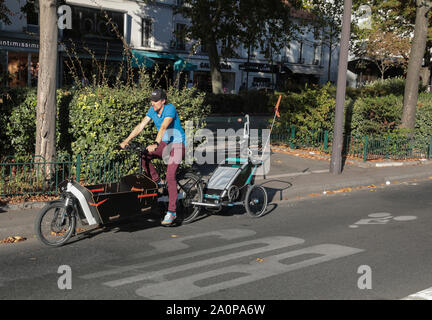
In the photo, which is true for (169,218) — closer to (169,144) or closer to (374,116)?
(169,144)

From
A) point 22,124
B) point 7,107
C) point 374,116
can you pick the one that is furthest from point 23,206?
point 374,116

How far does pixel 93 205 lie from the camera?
648 cm

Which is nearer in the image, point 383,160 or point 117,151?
point 117,151

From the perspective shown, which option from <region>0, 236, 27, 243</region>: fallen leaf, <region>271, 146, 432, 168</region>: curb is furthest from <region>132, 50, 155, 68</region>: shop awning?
<region>0, 236, 27, 243</region>: fallen leaf

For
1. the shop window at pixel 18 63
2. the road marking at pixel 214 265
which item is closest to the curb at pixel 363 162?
→ the road marking at pixel 214 265

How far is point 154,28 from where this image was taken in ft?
122

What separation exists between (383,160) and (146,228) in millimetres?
9124

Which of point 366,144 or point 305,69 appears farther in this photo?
point 305,69

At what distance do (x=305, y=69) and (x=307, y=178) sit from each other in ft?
139

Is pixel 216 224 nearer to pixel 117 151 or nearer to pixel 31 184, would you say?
pixel 117 151

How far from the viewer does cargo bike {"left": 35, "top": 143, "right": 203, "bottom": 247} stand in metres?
6.39

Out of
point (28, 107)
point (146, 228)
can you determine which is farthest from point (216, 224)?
point (28, 107)

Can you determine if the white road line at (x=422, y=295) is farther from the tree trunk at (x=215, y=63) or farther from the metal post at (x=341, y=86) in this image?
the tree trunk at (x=215, y=63)

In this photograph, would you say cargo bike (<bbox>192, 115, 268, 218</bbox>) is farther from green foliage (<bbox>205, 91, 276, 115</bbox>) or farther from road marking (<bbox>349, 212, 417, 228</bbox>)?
green foliage (<bbox>205, 91, 276, 115</bbox>)
